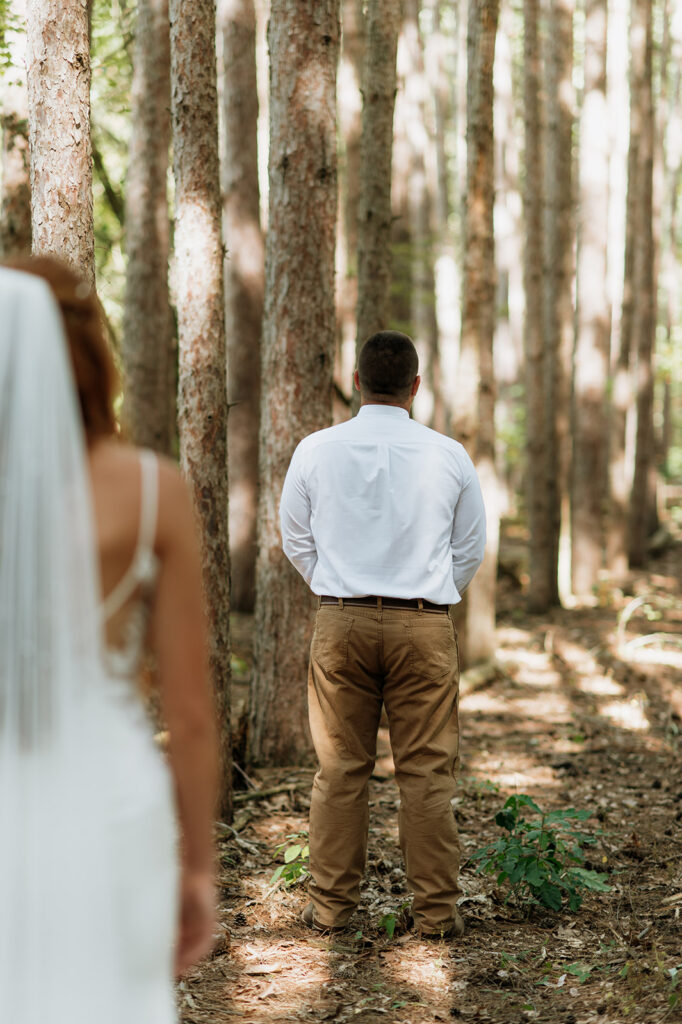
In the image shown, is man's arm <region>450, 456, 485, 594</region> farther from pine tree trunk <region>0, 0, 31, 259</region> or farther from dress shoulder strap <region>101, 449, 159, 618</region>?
pine tree trunk <region>0, 0, 31, 259</region>

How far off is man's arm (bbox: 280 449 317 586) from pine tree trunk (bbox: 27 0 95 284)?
1342 mm

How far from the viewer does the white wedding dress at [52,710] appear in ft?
5.66

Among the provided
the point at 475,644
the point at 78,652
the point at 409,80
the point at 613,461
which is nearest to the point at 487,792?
the point at 475,644

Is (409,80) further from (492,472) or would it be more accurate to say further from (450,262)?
(492,472)

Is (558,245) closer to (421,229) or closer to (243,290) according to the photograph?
(243,290)

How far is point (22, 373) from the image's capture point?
172 centimetres

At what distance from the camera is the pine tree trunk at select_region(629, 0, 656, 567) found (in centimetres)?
1784

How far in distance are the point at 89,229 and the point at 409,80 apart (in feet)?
60.4

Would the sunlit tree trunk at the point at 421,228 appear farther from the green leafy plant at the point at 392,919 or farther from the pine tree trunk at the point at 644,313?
the green leafy plant at the point at 392,919

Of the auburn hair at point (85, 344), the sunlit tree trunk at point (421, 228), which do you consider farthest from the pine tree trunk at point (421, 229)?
the auburn hair at point (85, 344)

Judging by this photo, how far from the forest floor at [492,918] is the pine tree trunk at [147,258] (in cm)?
484

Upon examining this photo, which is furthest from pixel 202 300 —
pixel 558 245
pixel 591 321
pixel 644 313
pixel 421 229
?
pixel 421 229

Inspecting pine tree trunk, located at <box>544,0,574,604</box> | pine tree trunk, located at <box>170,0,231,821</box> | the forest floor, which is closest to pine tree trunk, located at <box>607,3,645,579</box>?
pine tree trunk, located at <box>544,0,574,604</box>

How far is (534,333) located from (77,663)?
40.2 ft
